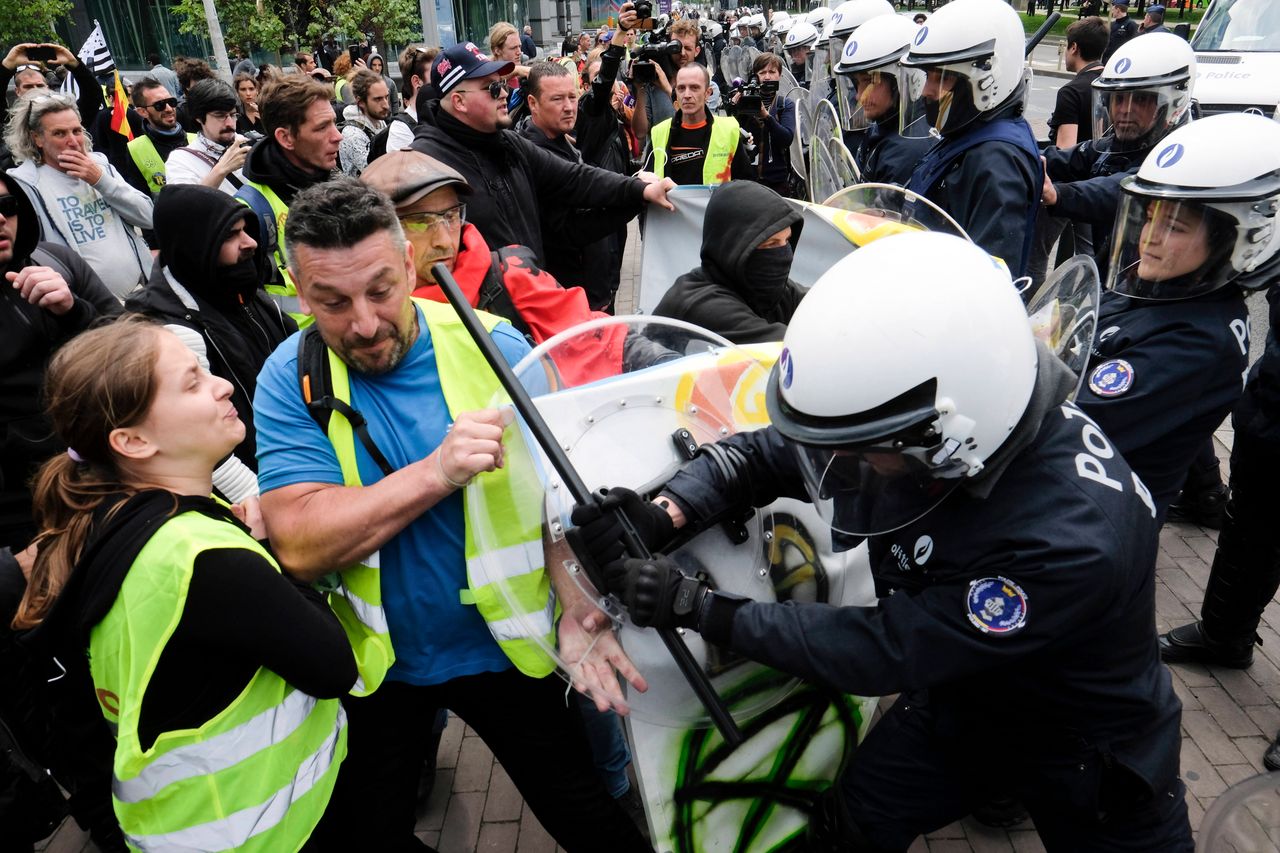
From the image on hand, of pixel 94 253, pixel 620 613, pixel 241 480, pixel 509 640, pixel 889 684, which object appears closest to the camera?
pixel 889 684

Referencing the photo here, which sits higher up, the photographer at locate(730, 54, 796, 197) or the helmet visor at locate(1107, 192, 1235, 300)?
the helmet visor at locate(1107, 192, 1235, 300)

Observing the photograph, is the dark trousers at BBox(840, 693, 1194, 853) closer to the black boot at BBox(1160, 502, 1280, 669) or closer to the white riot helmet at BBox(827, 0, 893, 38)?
the black boot at BBox(1160, 502, 1280, 669)

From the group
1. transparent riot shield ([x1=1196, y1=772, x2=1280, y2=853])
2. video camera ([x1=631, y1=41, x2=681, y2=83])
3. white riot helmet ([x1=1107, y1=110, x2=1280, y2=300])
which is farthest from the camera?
video camera ([x1=631, y1=41, x2=681, y2=83])

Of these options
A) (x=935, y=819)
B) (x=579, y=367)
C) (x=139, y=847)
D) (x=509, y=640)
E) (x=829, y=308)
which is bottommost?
(x=935, y=819)

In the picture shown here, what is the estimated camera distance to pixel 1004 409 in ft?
5.08

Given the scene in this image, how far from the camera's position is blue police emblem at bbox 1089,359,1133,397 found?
2.48 meters

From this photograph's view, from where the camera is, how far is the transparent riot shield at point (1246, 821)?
1757 mm

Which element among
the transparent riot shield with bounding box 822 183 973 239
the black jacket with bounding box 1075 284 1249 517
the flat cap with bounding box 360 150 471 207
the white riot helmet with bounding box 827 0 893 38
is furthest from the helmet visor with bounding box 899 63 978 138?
the white riot helmet with bounding box 827 0 893 38

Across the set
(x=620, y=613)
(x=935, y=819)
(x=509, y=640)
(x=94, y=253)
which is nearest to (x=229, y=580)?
(x=509, y=640)

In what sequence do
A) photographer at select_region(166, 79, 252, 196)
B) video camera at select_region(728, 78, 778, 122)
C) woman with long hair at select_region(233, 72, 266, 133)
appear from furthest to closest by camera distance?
1. woman with long hair at select_region(233, 72, 266, 133)
2. video camera at select_region(728, 78, 778, 122)
3. photographer at select_region(166, 79, 252, 196)

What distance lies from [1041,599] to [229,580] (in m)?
Result: 1.49

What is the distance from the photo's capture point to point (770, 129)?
293 inches

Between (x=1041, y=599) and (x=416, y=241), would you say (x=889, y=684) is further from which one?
(x=416, y=241)

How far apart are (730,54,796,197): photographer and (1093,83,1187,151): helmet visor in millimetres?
2872
